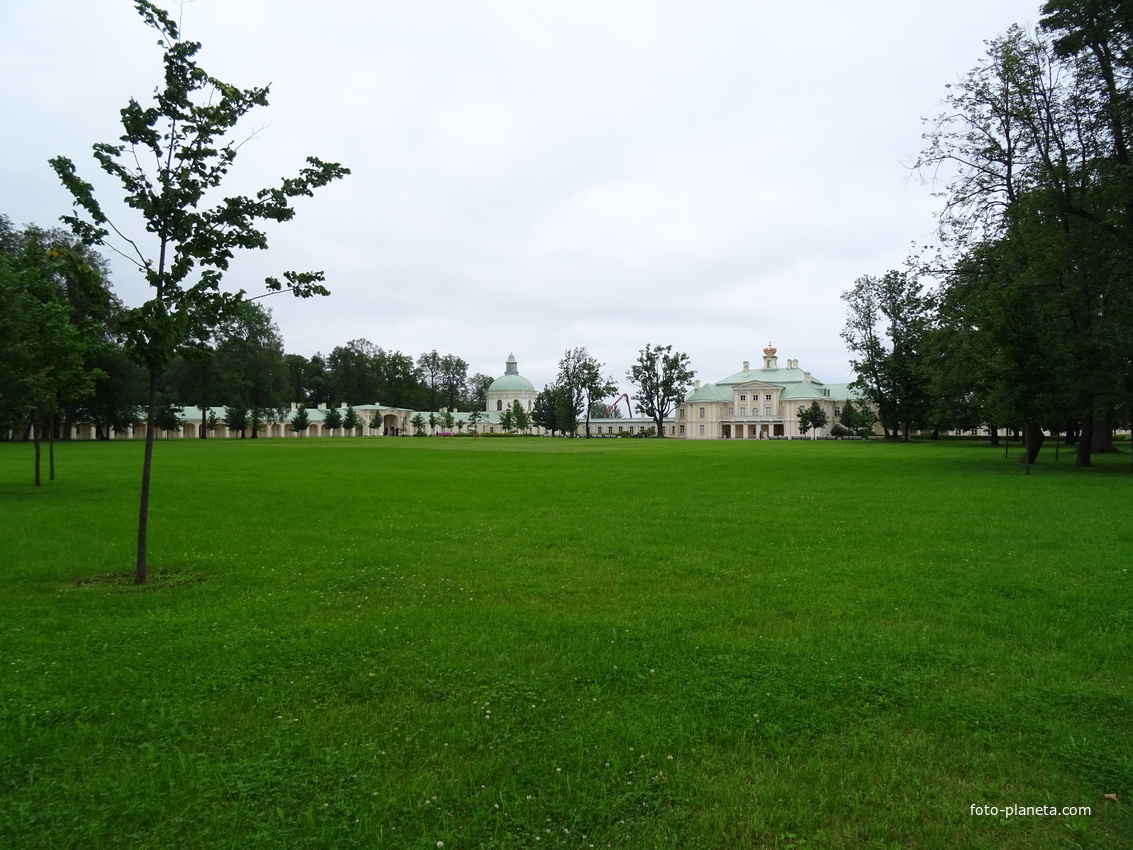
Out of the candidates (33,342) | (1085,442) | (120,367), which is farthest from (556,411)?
(33,342)

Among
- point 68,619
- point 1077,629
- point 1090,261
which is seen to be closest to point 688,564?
point 1077,629

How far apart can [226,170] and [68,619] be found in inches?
228

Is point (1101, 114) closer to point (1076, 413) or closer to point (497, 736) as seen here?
point (1076, 413)

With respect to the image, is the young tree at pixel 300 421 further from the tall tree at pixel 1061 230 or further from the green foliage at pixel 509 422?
the tall tree at pixel 1061 230

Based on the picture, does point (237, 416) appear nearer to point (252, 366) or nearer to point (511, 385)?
point (252, 366)

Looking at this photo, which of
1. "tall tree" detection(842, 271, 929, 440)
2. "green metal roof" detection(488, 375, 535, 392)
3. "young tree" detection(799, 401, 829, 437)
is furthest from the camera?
"green metal roof" detection(488, 375, 535, 392)

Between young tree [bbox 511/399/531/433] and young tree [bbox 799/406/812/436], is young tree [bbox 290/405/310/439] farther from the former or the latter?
young tree [bbox 799/406/812/436]

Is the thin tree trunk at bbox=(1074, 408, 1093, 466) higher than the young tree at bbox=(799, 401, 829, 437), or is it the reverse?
the young tree at bbox=(799, 401, 829, 437)

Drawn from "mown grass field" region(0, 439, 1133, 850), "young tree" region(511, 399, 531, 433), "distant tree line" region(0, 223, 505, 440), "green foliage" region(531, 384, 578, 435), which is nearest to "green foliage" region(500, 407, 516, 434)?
"young tree" region(511, 399, 531, 433)

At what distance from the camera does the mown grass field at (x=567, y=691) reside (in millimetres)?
3832

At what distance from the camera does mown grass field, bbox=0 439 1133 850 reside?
3832mm

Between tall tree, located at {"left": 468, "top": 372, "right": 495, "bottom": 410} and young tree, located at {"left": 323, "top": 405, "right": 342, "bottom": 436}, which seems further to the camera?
tall tree, located at {"left": 468, "top": 372, "right": 495, "bottom": 410}

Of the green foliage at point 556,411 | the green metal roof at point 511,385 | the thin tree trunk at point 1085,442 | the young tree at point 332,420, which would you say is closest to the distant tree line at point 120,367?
the green metal roof at point 511,385

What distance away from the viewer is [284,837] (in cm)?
369
